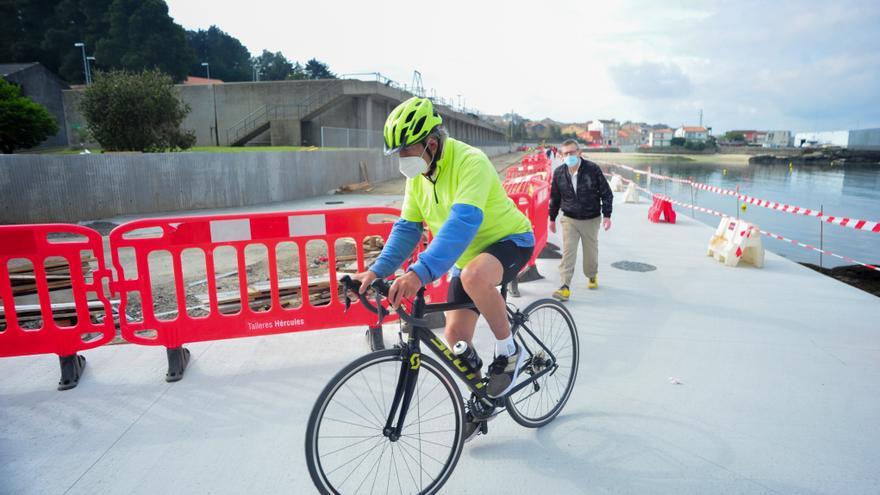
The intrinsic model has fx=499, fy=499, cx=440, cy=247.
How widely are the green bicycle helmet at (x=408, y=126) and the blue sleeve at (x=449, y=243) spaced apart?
1.30 ft

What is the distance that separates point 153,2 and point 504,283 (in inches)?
2987

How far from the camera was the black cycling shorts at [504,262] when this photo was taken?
8.93 feet

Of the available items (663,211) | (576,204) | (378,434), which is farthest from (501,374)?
(663,211)

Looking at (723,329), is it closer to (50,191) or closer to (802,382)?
(802,382)

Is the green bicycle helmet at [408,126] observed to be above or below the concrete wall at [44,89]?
below

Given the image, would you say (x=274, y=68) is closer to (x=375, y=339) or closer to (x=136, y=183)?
(x=136, y=183)

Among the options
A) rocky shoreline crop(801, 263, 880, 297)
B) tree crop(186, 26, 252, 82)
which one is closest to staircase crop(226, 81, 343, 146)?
rocky shoreline crop(801, 263, 880, 297)

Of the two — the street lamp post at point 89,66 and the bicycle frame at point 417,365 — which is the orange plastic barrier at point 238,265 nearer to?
the bicycle frame at point 417,365

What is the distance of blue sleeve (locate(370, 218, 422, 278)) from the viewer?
2490 millimetres

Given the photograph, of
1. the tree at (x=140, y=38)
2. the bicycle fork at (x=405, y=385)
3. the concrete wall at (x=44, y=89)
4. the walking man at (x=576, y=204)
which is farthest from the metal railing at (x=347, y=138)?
the tree at (x=140, y=38)

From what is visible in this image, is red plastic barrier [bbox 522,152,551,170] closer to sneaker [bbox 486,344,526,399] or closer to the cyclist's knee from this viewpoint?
sneaker [bbox 486,344,526,399]

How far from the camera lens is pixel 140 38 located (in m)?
61.8

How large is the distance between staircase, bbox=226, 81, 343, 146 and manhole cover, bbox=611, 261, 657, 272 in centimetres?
2913

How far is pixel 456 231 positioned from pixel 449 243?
72 mm
